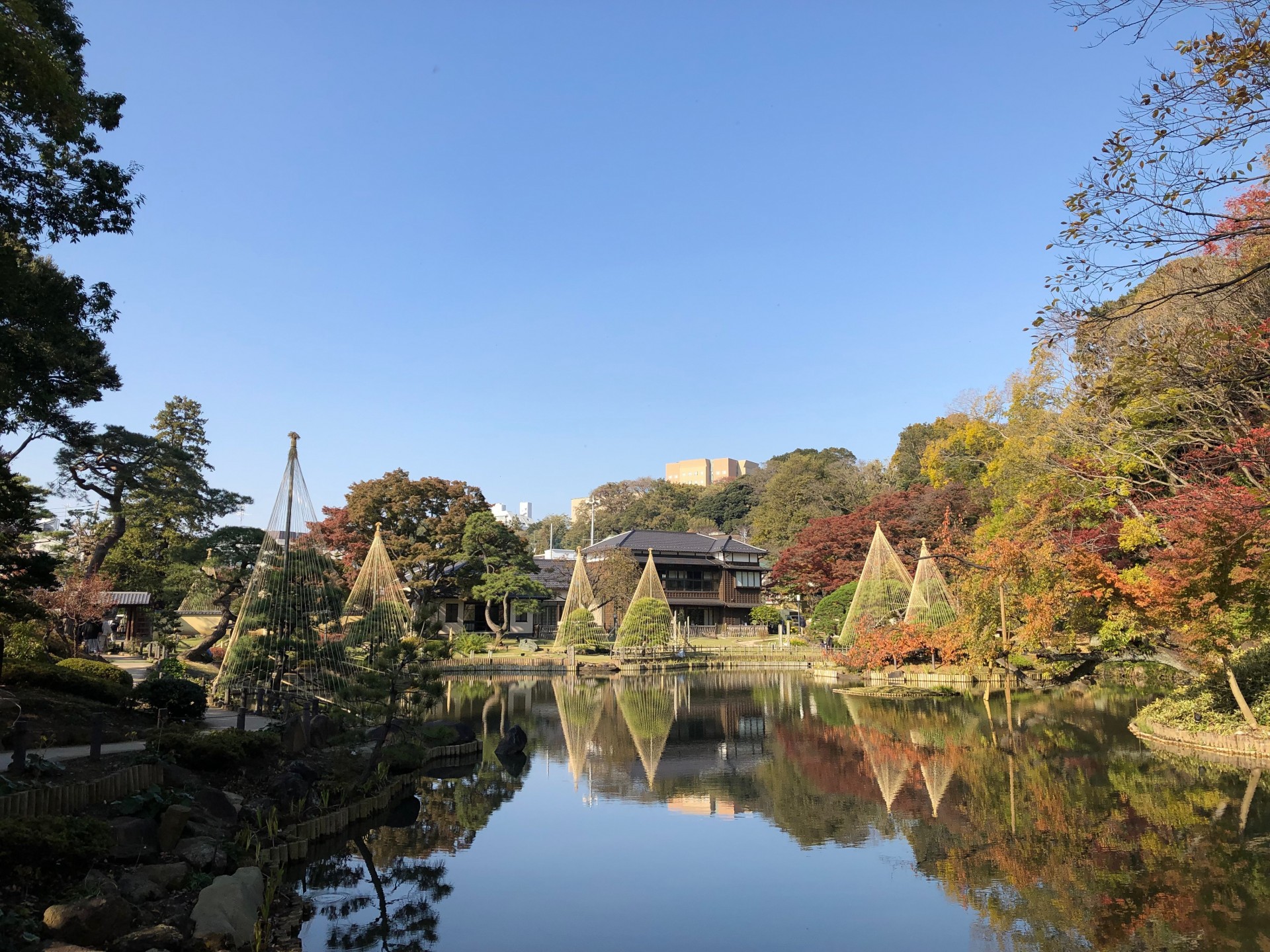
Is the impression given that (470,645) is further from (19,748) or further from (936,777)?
(19,748)

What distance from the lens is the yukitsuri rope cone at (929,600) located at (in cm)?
2600

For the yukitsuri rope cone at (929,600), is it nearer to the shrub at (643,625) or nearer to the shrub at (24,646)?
the shrub at (643,625)

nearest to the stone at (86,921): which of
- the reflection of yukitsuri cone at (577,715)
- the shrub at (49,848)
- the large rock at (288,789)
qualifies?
the shrub at (49,848)

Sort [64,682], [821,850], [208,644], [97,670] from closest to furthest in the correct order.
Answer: [821,850] < [64,682] < [97,670] < [208,644]

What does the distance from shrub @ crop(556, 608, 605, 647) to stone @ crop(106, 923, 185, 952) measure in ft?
→ 91.0

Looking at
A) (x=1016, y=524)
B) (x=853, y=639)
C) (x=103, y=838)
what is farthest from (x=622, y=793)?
(x=853, y=639)

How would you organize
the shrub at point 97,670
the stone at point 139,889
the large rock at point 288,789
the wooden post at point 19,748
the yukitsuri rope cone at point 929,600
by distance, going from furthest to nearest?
1. the yukitsuri rope cone at point 929,600
2. the shrub at point 97,670
3. the large rock at point 288,789
4. the wooden post at point 19,748
5. the stone at point 139,889

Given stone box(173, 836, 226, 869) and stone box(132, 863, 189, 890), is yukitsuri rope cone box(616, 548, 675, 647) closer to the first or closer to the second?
stone box(173, 836, 226, 869)

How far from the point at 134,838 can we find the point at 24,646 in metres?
8.38

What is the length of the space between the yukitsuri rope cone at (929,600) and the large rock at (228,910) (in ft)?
72.3

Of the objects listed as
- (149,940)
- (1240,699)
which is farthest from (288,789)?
(1240,699)

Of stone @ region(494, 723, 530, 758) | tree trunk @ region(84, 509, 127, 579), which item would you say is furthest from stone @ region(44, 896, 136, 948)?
tree trunk @ region(84, 509, 127, 579)

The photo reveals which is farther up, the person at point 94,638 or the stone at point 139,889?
the person at point 94,638

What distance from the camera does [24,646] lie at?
14.0 metres
